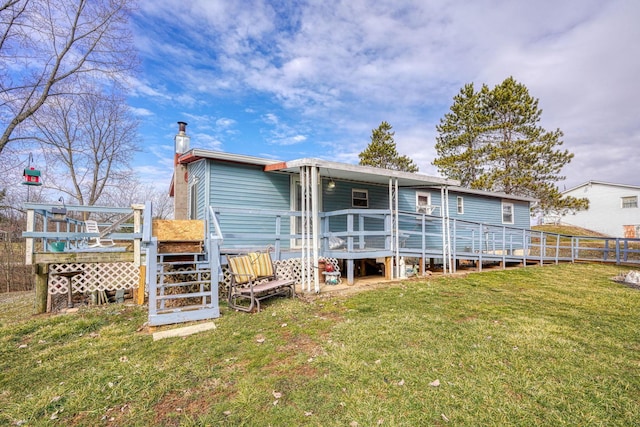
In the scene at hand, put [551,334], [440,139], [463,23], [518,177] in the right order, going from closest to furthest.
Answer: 1. [551,334]
2. [463,23]
3. [518,177]
4. [440,139]

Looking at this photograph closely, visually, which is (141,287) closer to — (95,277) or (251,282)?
(95,277)

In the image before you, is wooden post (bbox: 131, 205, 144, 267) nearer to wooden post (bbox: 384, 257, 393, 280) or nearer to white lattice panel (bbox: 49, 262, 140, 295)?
white lattice panel (bbox: 49, 262, 140, 295)

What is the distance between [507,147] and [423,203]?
553 inches

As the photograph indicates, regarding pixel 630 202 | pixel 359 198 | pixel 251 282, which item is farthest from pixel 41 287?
pixel 630 202

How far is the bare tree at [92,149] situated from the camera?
1898cm

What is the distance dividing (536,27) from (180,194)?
15744 millimetres

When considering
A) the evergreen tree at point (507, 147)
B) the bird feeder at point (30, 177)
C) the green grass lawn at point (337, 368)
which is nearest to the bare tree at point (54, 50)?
the bird feeder at point (30, 177)

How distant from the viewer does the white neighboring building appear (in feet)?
81.9

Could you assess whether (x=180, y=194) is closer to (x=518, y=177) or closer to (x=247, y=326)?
(x=247, y=326)

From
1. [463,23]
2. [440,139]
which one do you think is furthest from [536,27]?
[440,139]

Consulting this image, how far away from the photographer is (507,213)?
1770 centimetres

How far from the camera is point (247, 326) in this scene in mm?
5035

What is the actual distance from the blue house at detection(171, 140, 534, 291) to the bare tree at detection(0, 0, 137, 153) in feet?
20.5

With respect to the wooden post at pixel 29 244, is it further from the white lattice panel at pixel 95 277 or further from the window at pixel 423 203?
the window at pixel 423 203
